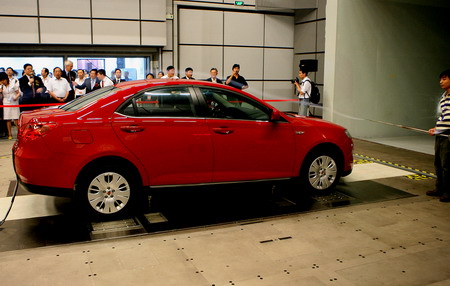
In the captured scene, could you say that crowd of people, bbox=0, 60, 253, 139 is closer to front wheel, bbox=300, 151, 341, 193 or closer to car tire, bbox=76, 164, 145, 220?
front wheel, bbox=300, 151, 341, 193

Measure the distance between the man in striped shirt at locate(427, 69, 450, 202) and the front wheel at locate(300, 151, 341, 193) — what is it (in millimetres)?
1380

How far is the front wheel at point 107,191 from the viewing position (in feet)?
17.1

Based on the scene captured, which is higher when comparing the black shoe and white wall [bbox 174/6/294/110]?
white wall [bbox 174/6/294/110]

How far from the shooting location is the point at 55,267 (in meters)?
4.16

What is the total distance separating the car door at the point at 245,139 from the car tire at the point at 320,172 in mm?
284

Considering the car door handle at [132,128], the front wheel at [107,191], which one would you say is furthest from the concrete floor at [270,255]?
the car door handle at [132,128]

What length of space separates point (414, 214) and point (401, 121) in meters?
7.57

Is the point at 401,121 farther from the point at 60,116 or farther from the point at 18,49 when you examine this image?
the point at 18,49

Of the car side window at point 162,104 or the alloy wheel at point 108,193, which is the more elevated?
the car side window at point 162,104

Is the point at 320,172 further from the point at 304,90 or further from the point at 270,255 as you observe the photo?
the point at 304,90

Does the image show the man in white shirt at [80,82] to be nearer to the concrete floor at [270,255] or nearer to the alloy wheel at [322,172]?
the concrete floor at [270,255]

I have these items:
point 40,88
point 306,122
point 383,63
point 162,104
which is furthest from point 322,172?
point 40,88

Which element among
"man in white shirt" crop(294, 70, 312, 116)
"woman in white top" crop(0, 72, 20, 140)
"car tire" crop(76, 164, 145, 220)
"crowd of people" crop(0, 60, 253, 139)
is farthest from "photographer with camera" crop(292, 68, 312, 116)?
"car tire" crop(76, 164, 145, 220)

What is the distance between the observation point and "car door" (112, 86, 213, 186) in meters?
5.33
